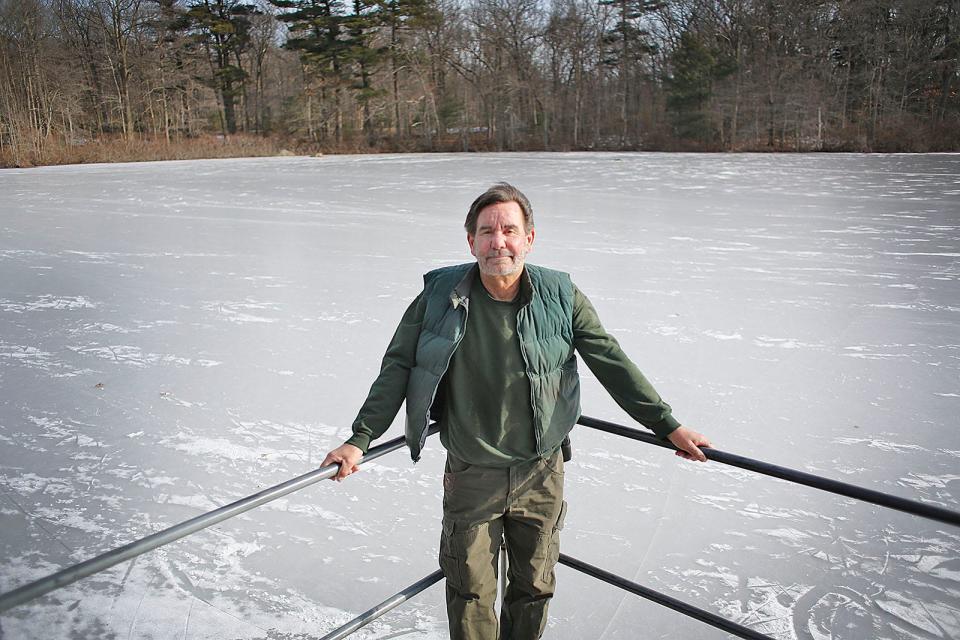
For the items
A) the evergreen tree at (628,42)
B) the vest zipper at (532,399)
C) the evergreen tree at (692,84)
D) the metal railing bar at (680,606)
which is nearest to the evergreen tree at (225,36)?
the evergreen tree at (628,42)

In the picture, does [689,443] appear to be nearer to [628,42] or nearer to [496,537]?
[496,537]

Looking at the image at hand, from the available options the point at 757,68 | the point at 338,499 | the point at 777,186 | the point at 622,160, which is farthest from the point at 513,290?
the point at 757,68

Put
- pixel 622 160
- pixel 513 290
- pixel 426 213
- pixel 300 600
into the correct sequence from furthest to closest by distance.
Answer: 1. pixel 622 160
2. pixel 426 213
3. pixel 300 600
4. pixel 513 290

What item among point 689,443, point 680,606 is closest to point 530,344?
point 689,443

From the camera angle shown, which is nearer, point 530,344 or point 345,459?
point 345,459

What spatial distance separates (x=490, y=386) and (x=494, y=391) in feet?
0.04

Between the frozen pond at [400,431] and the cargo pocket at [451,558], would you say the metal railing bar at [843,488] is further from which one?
the frozen pond at [400,431]

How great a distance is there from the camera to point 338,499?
279cm

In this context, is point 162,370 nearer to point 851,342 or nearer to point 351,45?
point 851,342

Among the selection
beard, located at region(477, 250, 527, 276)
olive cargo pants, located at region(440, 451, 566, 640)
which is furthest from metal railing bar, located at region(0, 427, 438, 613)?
beard, located at region(477, 250, 527, 276)

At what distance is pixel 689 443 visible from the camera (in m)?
1.45

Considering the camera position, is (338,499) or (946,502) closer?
(946,502)

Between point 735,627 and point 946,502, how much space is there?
5.63 ft

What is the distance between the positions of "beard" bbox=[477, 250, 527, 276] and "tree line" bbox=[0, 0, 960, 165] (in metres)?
23.6
